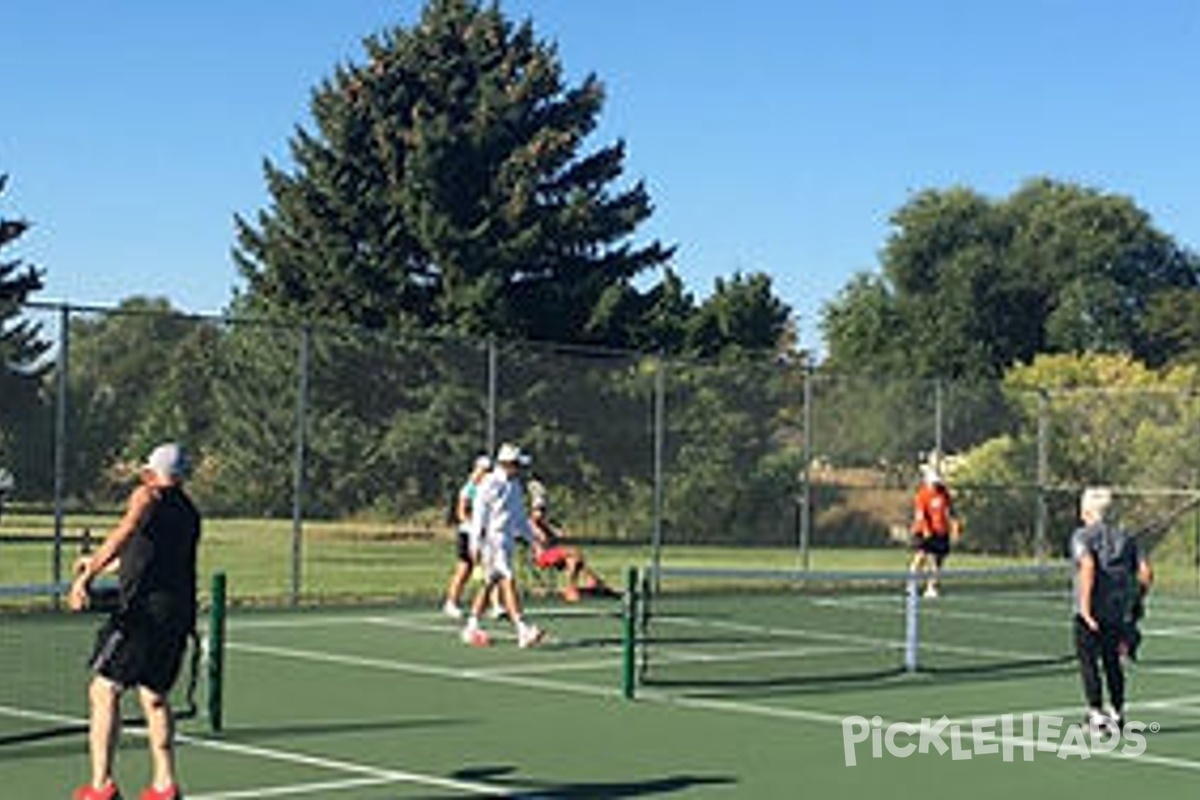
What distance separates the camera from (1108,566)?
12727mm

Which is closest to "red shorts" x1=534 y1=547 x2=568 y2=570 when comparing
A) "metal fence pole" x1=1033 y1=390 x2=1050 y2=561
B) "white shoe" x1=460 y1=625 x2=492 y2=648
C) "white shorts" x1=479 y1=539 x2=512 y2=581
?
"white shoe" x1=460 y1=625 x2=492 y2=648

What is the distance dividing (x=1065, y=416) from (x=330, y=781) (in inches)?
956

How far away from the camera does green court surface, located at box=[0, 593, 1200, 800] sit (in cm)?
1080

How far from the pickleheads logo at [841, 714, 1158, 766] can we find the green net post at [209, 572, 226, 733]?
3.61m

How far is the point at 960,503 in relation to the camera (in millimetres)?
32344

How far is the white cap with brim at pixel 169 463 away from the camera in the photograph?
366 inches

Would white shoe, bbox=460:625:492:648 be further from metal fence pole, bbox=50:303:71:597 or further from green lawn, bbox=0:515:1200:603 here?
green lawn, bbox=0:515:1200:603

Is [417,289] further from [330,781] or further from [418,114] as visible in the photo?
[330,781]

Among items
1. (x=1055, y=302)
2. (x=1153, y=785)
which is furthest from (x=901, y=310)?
(x=1153, y=785)

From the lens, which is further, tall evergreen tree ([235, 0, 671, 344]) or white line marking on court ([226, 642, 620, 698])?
tall evergreen tree ([235, 0, 671, 344])

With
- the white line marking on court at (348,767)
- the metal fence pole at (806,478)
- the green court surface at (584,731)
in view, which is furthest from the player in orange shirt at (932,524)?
the white line marking on court at (348,767)

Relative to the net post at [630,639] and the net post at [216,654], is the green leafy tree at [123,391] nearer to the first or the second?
the net post at [630,639]

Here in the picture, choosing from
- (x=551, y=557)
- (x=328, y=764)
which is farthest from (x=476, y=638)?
(x=328, y=764)

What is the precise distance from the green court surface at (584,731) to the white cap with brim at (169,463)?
5.67ft
